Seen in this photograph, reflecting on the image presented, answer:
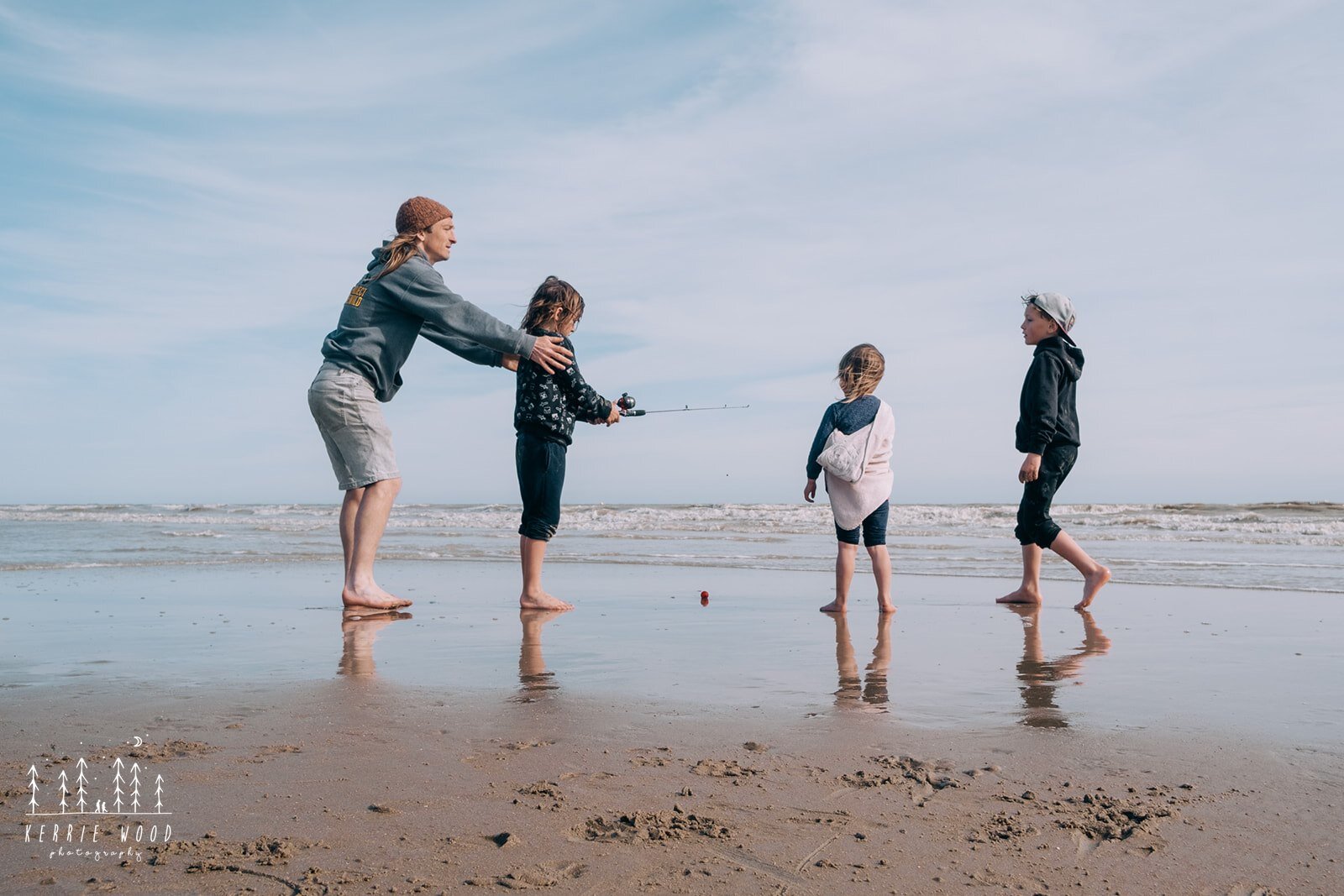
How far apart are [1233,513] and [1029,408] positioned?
71.7ft

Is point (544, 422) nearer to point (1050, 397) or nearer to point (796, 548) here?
point (1050, 397)

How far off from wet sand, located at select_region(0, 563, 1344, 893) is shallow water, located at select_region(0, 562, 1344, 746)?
0.08ft

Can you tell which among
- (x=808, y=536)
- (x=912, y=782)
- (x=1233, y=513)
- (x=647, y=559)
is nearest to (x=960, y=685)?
(x=912, y=782)

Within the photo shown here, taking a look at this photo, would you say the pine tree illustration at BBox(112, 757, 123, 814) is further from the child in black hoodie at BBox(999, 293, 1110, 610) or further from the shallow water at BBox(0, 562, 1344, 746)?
the child in black hoodie at BBox(999, 293, 1110, 610)

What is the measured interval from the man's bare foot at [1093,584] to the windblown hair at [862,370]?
5.57 ft

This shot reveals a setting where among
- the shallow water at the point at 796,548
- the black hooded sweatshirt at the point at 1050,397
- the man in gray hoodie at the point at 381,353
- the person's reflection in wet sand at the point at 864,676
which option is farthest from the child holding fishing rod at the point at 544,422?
the shallow water at the point at 796,548

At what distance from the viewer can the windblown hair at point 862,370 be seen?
20.1ft

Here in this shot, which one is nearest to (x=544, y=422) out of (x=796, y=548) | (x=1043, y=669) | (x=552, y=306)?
(x=552, y=306)

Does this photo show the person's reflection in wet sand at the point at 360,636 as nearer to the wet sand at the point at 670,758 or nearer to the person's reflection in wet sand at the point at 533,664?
the wet sand at the point at 670,758

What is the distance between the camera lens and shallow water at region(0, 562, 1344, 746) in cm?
302

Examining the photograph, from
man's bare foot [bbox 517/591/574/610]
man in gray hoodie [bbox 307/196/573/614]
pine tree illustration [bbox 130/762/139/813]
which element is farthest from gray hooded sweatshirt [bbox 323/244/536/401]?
pine tree illustration [bbox 130/762/139/813]

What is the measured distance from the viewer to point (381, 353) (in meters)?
5.27

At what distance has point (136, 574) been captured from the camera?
7758 millimetres

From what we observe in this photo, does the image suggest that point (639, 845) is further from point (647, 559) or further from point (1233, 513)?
point (1233, 513)
